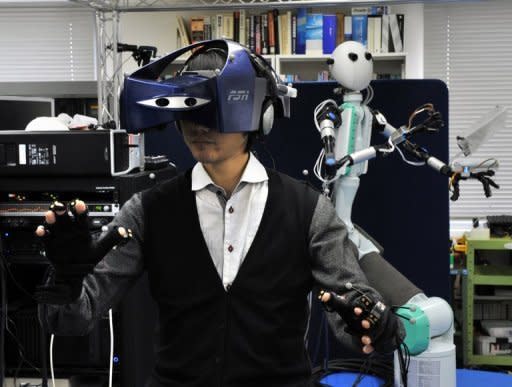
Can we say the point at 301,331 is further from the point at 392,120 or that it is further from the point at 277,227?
the point at 392,120

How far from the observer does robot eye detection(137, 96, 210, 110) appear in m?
1.18

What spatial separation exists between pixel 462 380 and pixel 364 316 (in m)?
1.69

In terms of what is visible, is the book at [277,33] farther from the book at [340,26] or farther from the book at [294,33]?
the book at [340,26]

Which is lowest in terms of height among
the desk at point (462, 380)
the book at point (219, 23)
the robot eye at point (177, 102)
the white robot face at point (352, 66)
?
the desk at point (462, 380)

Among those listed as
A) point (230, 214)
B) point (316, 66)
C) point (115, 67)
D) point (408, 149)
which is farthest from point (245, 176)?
point (316, 66)

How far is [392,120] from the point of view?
9.62 ft

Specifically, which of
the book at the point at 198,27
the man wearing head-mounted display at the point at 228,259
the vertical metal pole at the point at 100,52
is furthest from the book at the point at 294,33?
the man wearing head-mounted display at the point at 228,259

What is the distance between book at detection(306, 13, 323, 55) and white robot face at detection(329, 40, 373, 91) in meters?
2.02

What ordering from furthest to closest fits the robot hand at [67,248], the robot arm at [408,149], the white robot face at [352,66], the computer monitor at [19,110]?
1. the computer monitor at [19,110]
2. the white robot face at [352,66]
3. the robot arm at [408,149]
4. the robot hand at [67,248]

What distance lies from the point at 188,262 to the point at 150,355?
1.34 m

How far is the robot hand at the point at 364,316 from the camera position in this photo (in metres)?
1.20

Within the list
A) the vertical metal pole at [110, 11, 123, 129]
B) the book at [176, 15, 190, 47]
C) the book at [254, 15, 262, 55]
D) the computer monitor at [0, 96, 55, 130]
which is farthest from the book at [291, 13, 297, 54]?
the computer monitor at [0, 96, 55, 130]

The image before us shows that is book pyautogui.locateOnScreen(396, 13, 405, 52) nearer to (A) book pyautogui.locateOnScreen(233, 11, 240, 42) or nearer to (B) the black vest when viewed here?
(A) book pyautogui.locateOnScreen(233, 11, 240, 42)

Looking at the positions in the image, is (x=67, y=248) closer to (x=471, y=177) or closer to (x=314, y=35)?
(x=471, y=177)
